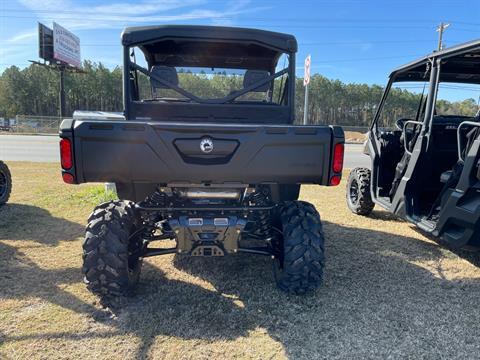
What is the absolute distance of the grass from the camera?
2.61 m

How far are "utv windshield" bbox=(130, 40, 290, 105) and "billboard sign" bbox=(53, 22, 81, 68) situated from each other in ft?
125

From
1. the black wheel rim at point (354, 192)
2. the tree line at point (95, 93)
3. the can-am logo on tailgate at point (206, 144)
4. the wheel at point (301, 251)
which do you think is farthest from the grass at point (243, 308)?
the tree line at point (95, 93)

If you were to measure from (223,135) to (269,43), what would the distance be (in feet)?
4.39

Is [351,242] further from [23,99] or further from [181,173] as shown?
[23,99]

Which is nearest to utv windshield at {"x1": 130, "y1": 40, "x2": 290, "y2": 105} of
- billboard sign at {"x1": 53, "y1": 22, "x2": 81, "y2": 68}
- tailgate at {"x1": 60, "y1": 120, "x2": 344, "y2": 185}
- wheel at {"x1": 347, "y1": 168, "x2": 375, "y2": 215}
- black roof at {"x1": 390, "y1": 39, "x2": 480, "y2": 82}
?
tailgate at {"x1": 60, "y1": 120, "x2": 344, "y2": 185}

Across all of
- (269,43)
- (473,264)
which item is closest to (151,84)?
(269,43)

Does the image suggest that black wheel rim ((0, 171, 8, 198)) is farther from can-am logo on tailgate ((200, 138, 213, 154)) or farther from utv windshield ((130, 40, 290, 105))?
can-am logo on tailgate ((200, 138, 213, 154))

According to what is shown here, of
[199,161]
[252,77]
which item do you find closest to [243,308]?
[199,161]

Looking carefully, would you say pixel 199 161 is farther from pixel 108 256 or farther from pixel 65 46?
pixel 65 46

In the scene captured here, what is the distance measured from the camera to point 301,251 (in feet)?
10.2

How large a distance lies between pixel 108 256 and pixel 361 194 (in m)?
4.18

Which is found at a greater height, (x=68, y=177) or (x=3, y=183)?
(x=68, y=177)

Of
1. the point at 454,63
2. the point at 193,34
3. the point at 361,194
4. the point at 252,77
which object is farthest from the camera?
the point at 361,194

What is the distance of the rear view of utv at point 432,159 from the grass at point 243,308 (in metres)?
0.56
